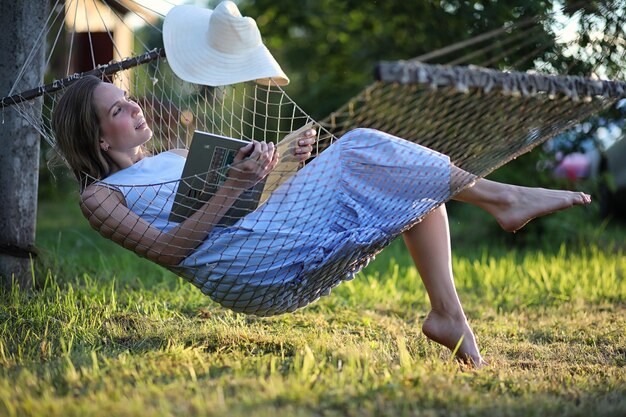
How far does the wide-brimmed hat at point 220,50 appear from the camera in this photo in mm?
2682

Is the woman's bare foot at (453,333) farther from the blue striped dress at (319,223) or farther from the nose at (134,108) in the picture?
the nose at (134,108)

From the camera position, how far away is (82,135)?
252 cm

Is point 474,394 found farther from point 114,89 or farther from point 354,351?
point 114,89

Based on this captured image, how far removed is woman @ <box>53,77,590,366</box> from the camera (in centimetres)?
223

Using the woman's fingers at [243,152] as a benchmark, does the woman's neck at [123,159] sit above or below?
below

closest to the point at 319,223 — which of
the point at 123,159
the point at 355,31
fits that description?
the point at 123,159

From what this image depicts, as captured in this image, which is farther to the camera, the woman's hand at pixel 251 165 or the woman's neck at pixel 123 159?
the woman's neck at pixel 123 159

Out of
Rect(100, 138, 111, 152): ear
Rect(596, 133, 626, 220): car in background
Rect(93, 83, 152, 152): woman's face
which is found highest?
Rect(93, 83, 152, 152): woman's face

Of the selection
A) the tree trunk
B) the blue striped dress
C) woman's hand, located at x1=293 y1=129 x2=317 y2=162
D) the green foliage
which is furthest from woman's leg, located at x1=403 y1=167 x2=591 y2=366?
the green foliage

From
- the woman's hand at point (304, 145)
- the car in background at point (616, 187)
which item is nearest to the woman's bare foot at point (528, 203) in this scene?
the woman's hand at point (304, 145)

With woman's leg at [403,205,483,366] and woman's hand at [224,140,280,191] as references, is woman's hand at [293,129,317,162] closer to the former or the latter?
woman's hand at [224,140,280,191]

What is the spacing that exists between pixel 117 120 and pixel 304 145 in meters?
0.58

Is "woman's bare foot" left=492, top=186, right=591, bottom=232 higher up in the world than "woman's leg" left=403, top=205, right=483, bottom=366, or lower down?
higher up

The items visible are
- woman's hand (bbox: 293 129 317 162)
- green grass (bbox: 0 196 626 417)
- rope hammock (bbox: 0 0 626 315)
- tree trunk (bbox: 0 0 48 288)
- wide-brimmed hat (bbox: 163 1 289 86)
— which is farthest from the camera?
tree trunk (bbox: 0 0 48 288)
